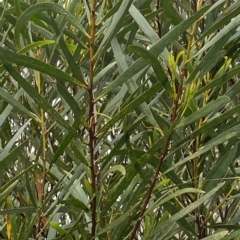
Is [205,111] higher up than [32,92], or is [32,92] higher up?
[32,92]

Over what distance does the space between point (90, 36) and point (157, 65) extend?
0.08 metres

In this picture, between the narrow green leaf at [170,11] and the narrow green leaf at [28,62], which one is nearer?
the narrow green leaf at [28,62]

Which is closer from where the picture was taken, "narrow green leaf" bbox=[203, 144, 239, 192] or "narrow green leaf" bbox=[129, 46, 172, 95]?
"narrow green leaf" bbox=[129, 46, 172, 95]

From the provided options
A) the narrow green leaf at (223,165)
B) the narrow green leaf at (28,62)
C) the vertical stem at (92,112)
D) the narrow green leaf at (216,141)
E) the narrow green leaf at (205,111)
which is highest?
the narrow green leaf at (28,62)

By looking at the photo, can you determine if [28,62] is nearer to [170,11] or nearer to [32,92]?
[32,92]

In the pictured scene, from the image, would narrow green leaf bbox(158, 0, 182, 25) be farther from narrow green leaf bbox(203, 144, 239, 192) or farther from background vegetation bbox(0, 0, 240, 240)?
narrow green leaf bbox(203, 144, 239, 192)

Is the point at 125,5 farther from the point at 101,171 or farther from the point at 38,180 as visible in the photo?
the point at 38,180

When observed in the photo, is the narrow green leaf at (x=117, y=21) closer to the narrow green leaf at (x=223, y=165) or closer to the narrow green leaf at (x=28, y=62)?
the narrow green leaf at (x=28, y=62)

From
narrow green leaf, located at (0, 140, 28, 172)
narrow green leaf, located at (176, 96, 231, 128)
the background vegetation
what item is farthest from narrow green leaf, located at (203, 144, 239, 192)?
narrow green leaf, located at (0, 140, 28, 172)

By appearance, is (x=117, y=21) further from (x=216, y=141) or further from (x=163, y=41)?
(x=216, y=141)

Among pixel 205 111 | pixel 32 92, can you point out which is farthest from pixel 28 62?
pixel 205 111

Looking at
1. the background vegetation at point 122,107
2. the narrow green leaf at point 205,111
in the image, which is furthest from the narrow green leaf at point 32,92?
the narrow green leaf at point 205,111

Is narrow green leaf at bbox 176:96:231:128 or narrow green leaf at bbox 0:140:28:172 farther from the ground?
narrow green leaf at bbox 0:140:28:172

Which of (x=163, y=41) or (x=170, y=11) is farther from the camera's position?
(x=170, y=11)
